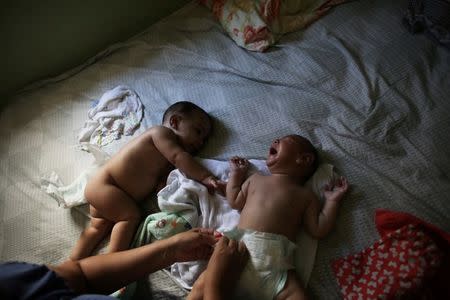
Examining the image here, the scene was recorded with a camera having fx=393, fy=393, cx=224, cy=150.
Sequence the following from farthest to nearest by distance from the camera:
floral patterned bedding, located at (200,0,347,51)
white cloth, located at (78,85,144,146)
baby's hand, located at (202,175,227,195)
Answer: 1. floral patterned bedding, located at (200,0,347,51)
2. white cloth, located at (78,85,144,146)
3. baby's hand, located at (202,175,227,195)

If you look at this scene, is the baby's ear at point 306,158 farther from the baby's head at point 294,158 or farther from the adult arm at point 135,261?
the adult arm at point 135,261

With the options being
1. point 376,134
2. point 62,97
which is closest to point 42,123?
point 62,97

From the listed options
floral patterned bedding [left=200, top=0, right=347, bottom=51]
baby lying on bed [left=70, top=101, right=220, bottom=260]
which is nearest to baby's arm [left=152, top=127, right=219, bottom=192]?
baby lying on bed [left=70, top=101, right=220, bottom=260]

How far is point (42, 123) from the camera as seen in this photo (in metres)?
1.75

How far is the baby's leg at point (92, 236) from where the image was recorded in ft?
4.24

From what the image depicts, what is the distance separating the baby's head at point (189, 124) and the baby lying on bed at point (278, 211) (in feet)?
0.58

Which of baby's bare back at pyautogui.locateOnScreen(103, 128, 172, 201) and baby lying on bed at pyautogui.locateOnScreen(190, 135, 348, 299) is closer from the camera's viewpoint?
baby lying on bed at pyautogui.locateOnScreen(190, 135, 348, 299)

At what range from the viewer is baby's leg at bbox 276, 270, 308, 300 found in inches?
42.4

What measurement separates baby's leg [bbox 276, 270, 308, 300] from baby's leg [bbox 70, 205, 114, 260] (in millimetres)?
627

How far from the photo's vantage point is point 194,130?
148 cm

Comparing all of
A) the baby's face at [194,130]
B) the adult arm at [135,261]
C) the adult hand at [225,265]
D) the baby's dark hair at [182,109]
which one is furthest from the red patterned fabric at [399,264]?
the baby's dark hair at [182,109]

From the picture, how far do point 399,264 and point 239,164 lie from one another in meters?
0.59

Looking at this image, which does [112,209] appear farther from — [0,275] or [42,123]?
[42,123]

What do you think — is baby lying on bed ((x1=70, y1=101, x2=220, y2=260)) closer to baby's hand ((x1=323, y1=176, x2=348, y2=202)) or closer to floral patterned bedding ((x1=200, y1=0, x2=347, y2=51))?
baby's hand ((x1=323, y1=176, x2=348, y2=202))
